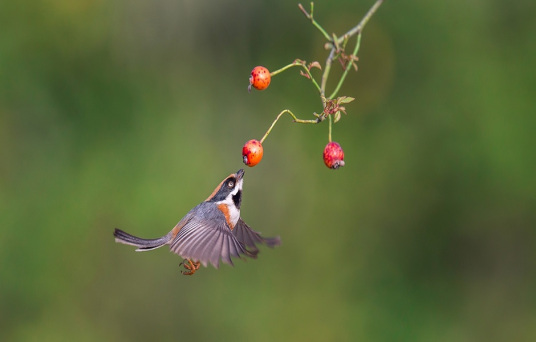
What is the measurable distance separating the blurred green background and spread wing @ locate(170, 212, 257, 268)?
3135 mm

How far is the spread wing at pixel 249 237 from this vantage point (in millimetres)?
3168

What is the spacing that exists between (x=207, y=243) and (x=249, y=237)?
1.78 ft

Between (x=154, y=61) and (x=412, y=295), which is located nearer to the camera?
(x=412, y=295)

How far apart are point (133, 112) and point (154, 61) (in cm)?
74

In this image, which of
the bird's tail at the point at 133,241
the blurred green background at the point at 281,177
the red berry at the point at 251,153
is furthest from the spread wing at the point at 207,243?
the blurred green background at the point at 281,177

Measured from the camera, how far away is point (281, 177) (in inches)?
272

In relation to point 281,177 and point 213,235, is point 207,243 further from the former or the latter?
point 281,177

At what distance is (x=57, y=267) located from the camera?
6223 millimetres

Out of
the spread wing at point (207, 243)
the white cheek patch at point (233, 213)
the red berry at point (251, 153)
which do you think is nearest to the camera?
the red berry at point (251, 153)

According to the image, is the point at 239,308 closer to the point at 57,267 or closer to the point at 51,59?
the point at 57,267

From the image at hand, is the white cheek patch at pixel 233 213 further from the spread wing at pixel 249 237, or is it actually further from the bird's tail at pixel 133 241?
the bird's tail at pixel 133 241

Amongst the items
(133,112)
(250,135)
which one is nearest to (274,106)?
(250,135)

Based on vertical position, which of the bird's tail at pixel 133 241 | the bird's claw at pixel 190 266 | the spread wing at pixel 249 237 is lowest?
the bird's claw at pixel 190 266

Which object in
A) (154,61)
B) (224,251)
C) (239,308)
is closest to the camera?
(224,251)
